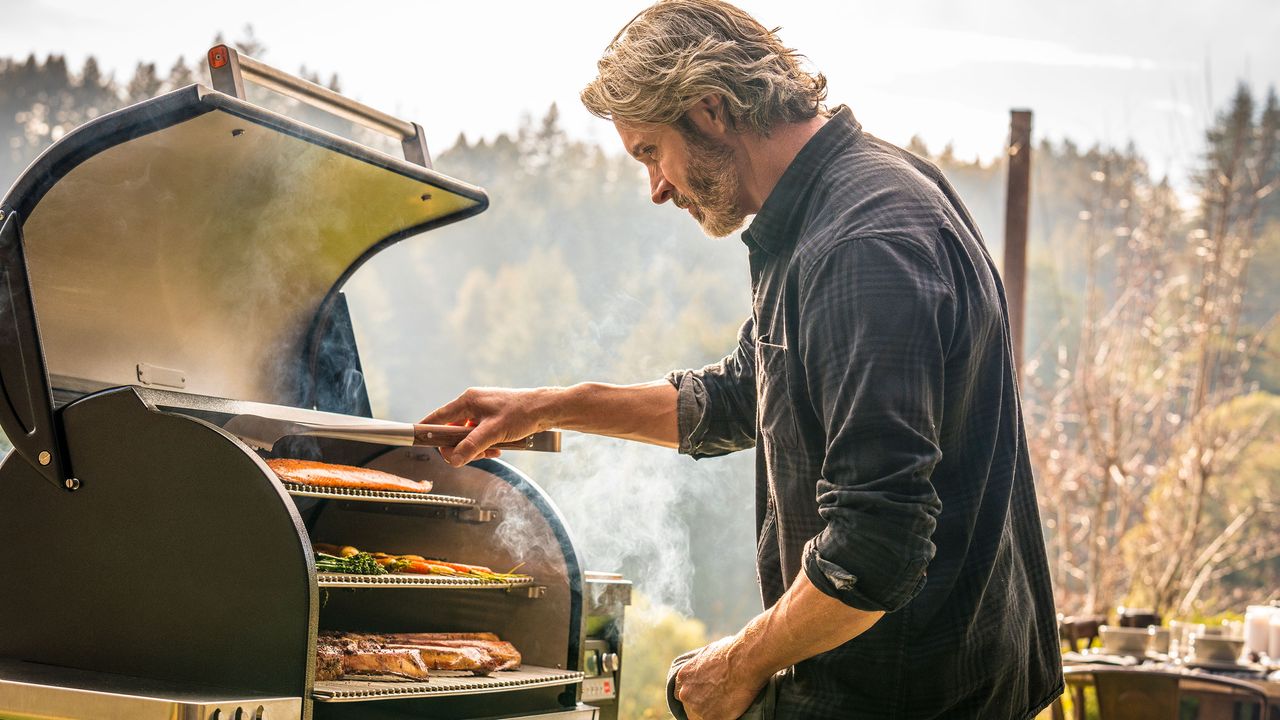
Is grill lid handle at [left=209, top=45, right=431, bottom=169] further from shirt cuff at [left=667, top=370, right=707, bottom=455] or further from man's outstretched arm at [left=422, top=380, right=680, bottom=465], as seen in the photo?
shirt cuff at [left=667, top=370, right=707, bottom=455]

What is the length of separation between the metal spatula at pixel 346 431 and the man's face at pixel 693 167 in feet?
2.10

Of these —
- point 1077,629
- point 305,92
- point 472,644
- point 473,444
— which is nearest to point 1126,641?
point 1077,629

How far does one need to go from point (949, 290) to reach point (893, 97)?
10.1m

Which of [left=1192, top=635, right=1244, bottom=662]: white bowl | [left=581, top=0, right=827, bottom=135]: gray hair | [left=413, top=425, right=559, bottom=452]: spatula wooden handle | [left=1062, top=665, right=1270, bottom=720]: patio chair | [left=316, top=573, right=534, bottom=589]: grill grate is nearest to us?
[left=581, top=0, right=827, bottom=135]: gray hair

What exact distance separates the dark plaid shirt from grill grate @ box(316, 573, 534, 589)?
0.61 m

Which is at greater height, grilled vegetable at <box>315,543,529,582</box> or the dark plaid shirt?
the dark plaid shirt

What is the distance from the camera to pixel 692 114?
170 cm

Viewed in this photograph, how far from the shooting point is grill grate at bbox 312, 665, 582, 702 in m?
1.70

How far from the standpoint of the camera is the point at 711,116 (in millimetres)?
1701

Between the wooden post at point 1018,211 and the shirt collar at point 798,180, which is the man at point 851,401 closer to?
the shirt collar at point 798,180

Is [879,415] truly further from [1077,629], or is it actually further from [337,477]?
[1077,629]

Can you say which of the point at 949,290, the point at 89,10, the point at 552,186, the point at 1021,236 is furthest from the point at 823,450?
the point at 552,186

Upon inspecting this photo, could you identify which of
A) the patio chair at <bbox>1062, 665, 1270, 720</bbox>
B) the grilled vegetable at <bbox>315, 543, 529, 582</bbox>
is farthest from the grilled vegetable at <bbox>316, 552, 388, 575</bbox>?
the patio chair at <bbox>1062, 665, 1270, 720</bbox>

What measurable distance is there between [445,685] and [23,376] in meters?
0.83
